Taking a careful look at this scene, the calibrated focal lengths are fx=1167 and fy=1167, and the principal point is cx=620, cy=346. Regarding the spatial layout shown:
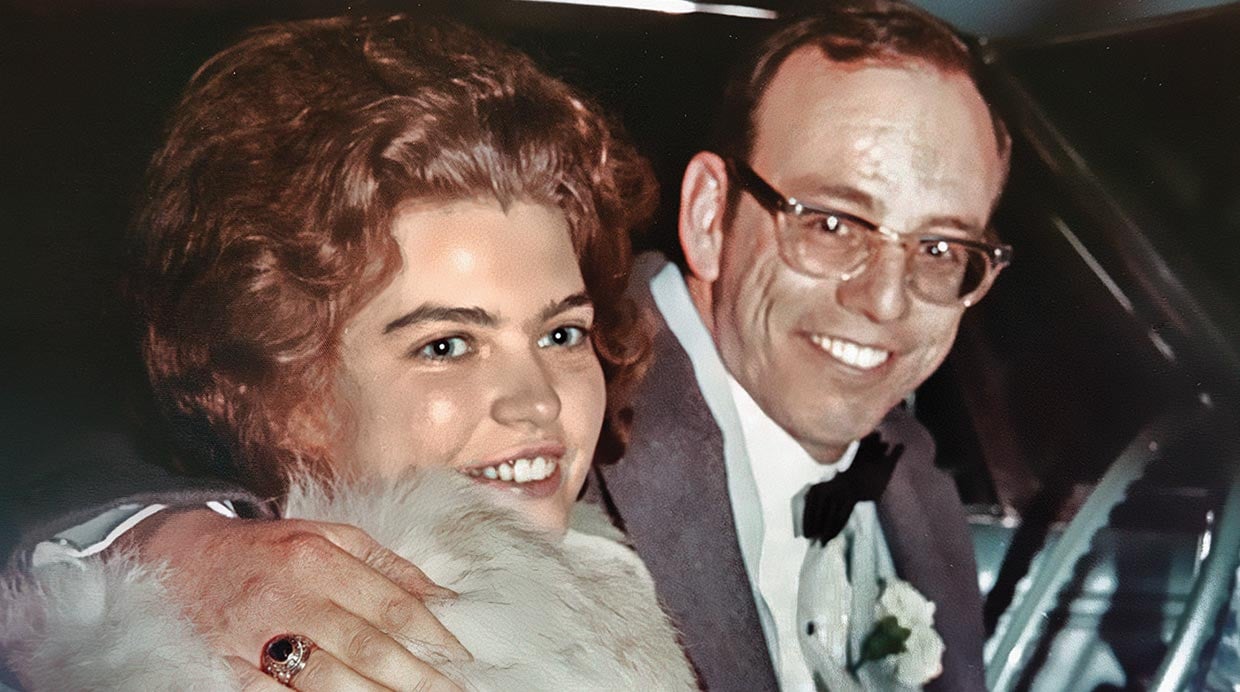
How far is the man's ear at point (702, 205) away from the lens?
162cm

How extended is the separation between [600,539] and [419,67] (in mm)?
671

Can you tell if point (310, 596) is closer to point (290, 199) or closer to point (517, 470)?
point (517, 470)

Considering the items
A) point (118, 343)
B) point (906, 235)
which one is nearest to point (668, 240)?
point (906, 235)

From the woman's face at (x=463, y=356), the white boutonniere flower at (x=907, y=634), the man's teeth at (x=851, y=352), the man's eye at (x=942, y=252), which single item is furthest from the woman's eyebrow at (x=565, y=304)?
the white boutonniere flower at (x=907, y=634)

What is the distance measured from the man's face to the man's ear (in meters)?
0.02

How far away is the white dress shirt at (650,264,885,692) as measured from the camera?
1.64 metres

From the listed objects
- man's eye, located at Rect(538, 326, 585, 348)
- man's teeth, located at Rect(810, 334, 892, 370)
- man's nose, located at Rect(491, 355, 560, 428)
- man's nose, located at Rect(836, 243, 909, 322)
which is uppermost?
man's nose, located at Rect(836, 243, 909, 322)

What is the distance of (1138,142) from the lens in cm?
180

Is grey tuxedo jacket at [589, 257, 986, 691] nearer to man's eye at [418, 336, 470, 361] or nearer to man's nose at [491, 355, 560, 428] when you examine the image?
man's nose at [491, 355, 560, 428]

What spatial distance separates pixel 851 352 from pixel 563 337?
1.41 feet

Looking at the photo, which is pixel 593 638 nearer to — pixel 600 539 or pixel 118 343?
pixel 600 539

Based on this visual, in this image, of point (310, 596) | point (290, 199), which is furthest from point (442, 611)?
point (290, 199)

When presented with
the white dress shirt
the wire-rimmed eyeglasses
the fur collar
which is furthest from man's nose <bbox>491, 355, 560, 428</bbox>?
the wire-rimmed eyeglasses

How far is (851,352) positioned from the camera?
1.67 meters
